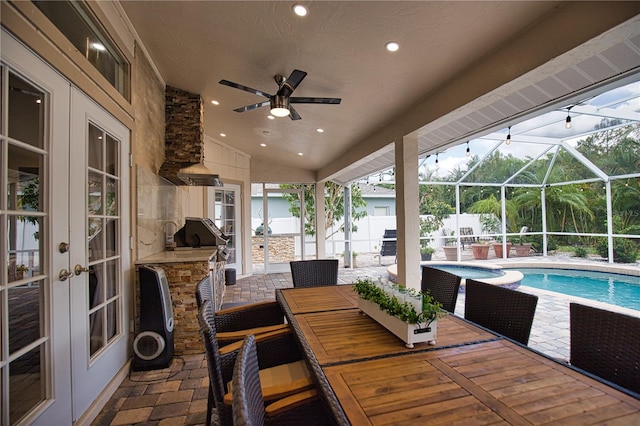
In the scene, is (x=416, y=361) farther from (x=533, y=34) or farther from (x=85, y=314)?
(x=533, y=34)

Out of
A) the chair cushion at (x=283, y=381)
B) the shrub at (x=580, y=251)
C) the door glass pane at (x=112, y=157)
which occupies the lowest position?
the shrub at (x=580, y=251)

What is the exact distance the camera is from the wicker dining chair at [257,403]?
74 centimetres

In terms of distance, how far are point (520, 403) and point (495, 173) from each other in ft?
30.5

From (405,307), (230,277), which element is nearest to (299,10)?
(405,307)

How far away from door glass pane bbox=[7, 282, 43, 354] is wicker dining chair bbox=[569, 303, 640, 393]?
2684 millimetres

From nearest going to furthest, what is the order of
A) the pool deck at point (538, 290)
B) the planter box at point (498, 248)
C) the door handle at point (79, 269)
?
the door handle at point (79, 269)
the pool deck at point (538, 290)
the planter box at point (498, 248)

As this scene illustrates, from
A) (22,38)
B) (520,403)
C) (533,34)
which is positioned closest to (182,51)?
(22,38)

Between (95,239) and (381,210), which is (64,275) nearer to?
(95,239)

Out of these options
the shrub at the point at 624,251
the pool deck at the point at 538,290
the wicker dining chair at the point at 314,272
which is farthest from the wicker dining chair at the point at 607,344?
the shrub at the point at 624,251

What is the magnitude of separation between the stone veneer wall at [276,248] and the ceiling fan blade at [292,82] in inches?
204

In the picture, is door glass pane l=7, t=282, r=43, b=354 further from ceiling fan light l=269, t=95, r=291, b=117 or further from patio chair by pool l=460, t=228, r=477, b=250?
patio chair by pool l=460, t=228, r=477, b=250

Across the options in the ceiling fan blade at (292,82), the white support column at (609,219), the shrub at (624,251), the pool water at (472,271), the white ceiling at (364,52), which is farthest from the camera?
the white support column at (609,219)

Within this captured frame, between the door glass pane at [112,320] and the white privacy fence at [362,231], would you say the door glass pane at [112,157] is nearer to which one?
the door glass pane at [112,320]

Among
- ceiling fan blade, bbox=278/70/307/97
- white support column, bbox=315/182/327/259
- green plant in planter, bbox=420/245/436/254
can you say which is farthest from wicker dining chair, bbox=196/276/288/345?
green plant in planter, bbox=420/245/436/254
